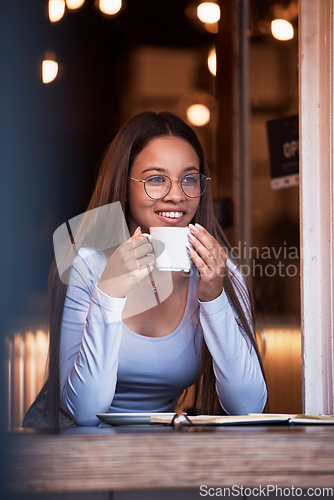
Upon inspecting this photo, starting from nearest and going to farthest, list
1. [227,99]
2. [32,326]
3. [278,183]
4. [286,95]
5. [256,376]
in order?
[32,326] → [256,376] → [278,183] → [286,95] → [227,99]

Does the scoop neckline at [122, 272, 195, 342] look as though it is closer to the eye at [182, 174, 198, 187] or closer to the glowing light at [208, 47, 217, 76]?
the eye at [182, 174, 198, 187]

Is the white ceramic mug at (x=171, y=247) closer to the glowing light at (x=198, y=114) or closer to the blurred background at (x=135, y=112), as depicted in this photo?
the blurred background at (x=135, y=112)

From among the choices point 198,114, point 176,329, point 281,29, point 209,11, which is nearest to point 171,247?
point 176,329

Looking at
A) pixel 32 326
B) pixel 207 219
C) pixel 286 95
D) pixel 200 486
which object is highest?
pixel 286 95

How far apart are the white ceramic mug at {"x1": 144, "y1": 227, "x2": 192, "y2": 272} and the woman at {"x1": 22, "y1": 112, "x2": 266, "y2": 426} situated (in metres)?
0.02

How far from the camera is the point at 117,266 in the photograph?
142cm

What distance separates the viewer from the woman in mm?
1442

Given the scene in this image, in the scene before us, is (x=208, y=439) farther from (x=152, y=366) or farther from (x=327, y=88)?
(x=327, y=88)

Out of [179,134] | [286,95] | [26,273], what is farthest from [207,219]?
[286,95]

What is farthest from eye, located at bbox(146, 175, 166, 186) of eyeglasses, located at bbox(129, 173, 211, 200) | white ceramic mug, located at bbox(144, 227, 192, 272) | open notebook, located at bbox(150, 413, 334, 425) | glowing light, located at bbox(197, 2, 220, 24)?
glowing light, located at bbox(197, 2, 220, 24)

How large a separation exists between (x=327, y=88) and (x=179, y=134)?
1.64 feet

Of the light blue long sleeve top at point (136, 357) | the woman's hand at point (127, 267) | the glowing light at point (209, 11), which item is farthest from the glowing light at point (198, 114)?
the woman's hand at point (127, 267)

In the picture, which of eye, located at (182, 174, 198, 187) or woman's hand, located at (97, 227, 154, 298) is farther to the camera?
eye, located at (182, 174, 198, 187)

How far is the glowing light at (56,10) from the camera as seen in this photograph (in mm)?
1422
